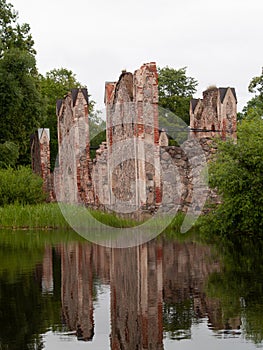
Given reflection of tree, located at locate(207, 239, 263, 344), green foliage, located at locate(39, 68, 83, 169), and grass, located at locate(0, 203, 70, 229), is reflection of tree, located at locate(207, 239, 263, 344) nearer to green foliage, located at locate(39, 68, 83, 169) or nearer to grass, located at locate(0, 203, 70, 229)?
grass, located at locate(0, 203, 70, 229)

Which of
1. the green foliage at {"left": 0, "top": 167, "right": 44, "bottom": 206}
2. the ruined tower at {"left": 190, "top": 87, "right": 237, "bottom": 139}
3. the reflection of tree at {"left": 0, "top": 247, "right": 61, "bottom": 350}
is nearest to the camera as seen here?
the reflection of tree at {"left": 0, "top": 247, "right": 61, "bottom": 350}

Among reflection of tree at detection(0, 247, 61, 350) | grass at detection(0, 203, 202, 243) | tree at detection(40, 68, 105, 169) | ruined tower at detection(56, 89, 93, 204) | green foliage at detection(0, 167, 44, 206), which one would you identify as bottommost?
reflection of tree at detection(0, 247, 61, 350)

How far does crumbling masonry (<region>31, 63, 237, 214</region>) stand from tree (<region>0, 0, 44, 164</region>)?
2628mm

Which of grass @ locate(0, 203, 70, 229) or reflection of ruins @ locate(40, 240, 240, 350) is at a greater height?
grass @ locate(0, 203, 70, 229)

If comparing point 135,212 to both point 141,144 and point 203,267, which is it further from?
point 203,267

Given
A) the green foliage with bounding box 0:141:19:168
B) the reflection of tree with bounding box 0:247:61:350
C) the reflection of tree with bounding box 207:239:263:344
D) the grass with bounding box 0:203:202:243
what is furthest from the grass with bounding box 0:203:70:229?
the reflection of tree with bounding box 0:247:61:350

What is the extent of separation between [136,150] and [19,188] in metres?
6.41

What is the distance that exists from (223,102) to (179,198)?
213 inches

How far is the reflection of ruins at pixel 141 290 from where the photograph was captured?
712 centimetres

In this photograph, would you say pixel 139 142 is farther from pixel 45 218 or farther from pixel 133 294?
pixel 133 294

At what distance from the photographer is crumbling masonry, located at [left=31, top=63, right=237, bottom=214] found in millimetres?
21891

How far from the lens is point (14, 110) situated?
33.3 m

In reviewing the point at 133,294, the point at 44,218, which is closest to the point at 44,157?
the point at 44,218

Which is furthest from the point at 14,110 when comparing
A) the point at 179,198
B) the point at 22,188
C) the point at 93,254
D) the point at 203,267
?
the point at 203,267
